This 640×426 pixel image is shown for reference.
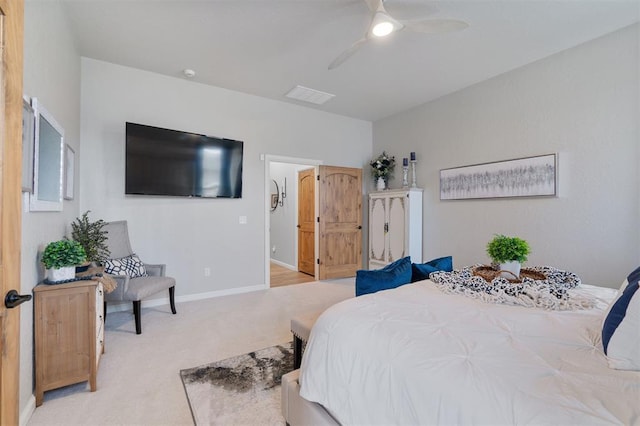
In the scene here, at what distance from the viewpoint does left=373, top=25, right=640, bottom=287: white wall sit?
8.83 ft

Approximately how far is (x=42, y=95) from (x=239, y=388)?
7.60ft

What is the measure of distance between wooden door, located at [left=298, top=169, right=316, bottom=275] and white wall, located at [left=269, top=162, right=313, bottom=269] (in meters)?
0.17

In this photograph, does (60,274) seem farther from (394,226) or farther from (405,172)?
(405,172)

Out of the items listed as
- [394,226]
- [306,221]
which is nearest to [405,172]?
[394,226]

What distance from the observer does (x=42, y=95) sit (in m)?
1.88

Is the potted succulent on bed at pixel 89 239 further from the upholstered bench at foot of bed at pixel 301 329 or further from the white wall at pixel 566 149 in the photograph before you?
the white wall at pixel 566 149

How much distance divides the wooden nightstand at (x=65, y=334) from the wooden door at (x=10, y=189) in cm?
100

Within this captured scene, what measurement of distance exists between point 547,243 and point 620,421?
3154 millimetres

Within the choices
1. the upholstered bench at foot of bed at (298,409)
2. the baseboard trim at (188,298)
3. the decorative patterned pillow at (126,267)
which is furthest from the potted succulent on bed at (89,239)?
the upholstered bench at foot of bed at (298,409)

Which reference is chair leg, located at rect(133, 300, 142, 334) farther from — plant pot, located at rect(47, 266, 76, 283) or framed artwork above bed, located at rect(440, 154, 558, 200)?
framed artwork above bed, located at rect(440, 154, 558, 200)

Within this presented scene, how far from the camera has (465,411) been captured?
2.56 feet

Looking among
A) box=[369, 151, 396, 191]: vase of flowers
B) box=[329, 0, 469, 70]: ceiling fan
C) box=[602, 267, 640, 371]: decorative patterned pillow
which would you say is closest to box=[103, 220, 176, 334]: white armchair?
box=[329, 0, 469, 70]: ceiling fan

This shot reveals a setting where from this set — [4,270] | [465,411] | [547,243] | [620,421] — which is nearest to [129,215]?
[4,270]

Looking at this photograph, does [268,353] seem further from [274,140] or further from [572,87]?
[572,87]
